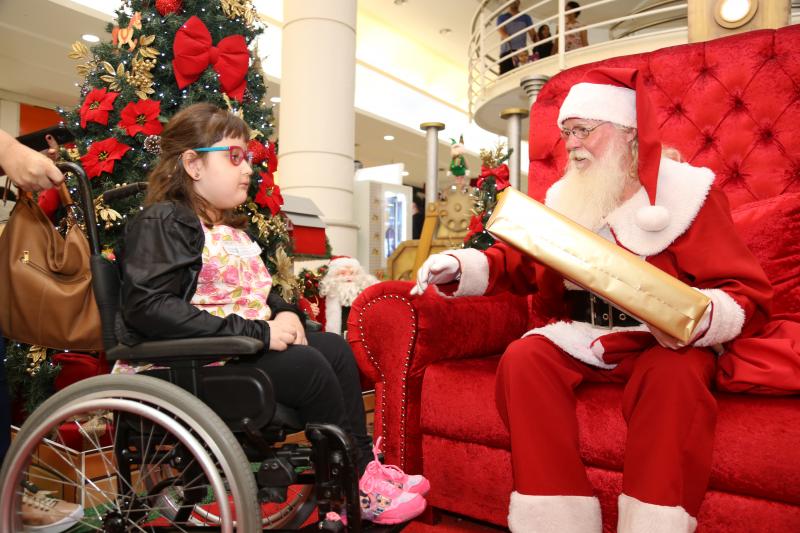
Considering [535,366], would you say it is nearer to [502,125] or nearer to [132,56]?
[132,56]

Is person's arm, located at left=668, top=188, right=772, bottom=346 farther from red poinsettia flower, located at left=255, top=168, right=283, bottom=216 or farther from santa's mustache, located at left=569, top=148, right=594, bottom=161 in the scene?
red poinsettia flower, located at left=255, top=168, right=283, bottom=216

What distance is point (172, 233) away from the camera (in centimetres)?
122

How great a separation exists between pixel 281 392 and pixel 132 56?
5.16 ft

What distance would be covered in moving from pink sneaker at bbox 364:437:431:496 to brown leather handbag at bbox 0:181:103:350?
659 millimetres

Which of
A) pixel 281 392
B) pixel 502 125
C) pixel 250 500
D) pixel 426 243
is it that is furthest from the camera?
pixel 502 125

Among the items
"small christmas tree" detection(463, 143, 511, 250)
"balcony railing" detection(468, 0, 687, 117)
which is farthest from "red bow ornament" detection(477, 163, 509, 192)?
"balcony railing" detection(468, 0, 687, 117)

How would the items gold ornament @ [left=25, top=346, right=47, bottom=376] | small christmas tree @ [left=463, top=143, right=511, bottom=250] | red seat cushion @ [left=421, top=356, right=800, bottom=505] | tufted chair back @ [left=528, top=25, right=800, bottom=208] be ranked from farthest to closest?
small christmas tree @ [left=463, top=143, right=511, bottom=250]
gold ornament @ [left=25, top=346, right=47, bottom=376]
tufted chair back @ [left=528, top=25, right=800, bottom=208]
red seat cushion @ [left=421, top=356, right=800, bottom=505]

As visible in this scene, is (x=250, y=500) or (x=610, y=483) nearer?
(x=250, y=500)

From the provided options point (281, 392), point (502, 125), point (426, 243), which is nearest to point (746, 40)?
point (281, 392)

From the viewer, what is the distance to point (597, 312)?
151 cm

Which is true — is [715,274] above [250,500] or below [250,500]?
above

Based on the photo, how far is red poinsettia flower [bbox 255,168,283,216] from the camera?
2.34m

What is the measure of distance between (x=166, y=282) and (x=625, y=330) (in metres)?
1.05

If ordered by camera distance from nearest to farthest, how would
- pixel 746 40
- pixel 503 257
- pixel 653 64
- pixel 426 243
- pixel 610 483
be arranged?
A: pixel 610 483
pixel 503 257
pixel 746 40
pixel 653 64
pixel 426 243
